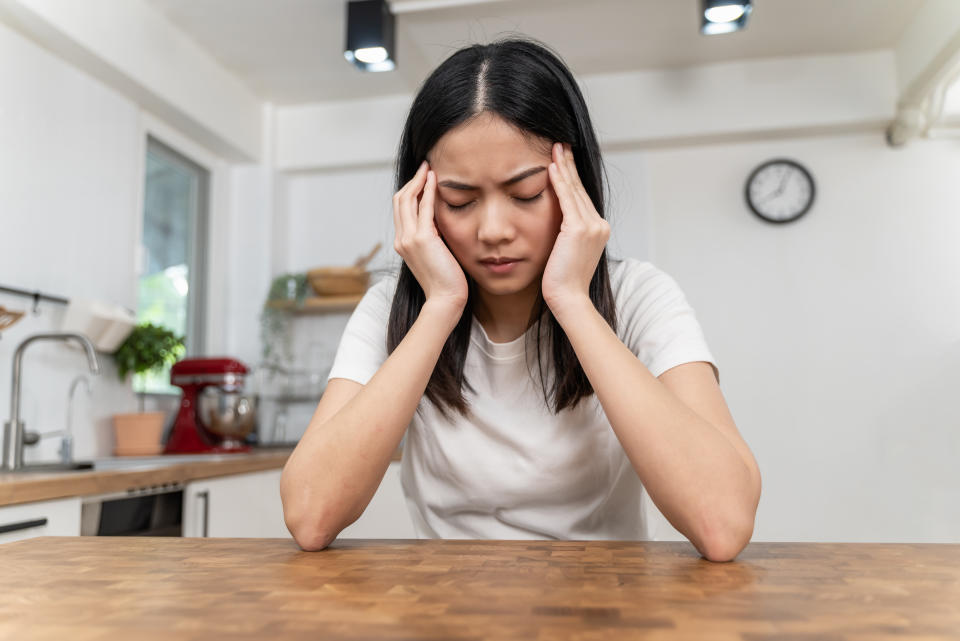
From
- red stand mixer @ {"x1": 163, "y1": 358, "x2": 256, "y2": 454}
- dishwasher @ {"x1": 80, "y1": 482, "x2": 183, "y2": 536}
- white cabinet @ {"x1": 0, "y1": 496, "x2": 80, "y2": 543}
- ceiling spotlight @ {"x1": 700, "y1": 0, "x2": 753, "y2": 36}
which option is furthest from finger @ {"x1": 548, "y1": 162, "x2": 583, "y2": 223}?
red stand mixer @ {"x1": 163, "y1": 358, "x2": 256, "y2": 454}

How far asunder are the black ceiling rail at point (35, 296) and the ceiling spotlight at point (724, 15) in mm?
2349

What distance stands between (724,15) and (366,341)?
2100 mm

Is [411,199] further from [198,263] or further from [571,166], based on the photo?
[198,263]

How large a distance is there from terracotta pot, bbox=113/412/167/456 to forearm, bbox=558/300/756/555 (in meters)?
2.32

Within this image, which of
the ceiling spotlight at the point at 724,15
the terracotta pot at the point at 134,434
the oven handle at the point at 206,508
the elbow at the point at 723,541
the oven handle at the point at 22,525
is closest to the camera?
the elbow at the point at 723,541

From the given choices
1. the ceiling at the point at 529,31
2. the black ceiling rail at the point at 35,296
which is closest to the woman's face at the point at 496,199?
the black ceiling rail at the point at 35,296

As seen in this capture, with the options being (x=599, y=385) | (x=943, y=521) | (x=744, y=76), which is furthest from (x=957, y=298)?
(x=599, y=385)

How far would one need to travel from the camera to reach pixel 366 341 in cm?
119

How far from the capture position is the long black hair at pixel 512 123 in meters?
1.09

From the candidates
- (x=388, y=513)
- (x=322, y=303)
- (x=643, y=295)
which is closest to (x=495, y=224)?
(x=643, y=295)

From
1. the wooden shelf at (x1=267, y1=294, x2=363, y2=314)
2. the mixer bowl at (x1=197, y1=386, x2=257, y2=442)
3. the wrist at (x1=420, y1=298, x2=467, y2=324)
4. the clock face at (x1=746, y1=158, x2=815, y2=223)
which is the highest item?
the clock face at (x1=746, y1=158, x2=815, y2=223)

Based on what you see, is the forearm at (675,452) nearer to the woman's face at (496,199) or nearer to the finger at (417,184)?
the woman's face at (496,199)

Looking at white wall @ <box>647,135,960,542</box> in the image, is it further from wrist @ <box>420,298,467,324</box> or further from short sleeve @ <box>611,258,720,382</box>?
wrist @ <box>420,298,467,324</box>

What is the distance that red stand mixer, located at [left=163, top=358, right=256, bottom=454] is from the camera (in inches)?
117
